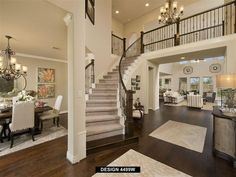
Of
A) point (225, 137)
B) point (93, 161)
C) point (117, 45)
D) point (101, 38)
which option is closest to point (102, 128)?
point (93, 161)

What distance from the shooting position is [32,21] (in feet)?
9.30

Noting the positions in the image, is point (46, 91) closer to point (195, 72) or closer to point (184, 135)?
point (184, 135)

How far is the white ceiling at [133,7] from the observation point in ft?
23.9

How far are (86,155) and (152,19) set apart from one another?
8.56 m

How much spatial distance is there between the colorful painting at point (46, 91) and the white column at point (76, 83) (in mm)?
4796

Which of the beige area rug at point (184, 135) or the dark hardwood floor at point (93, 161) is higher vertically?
the beige area rug at point (184, 135)

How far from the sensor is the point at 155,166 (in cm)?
235

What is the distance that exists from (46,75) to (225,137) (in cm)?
713

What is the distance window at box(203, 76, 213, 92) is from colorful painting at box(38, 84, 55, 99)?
1332cm

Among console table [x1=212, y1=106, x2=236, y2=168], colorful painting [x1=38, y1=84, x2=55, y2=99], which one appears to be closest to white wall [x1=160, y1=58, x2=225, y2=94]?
console table [x1=212, y1=106, x2=236, y2=168]

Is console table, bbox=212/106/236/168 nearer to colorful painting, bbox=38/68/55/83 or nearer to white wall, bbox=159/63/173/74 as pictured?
colorful painting, bbox=38/68/55/83

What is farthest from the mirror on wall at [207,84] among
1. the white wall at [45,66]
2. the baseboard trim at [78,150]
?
the baseboard trim at [78,150]

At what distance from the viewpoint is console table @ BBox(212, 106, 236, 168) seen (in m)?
2.40

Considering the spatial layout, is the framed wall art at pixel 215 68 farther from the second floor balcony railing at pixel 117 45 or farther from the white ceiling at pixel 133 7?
the second floor balcony railing at pixel 117 45
